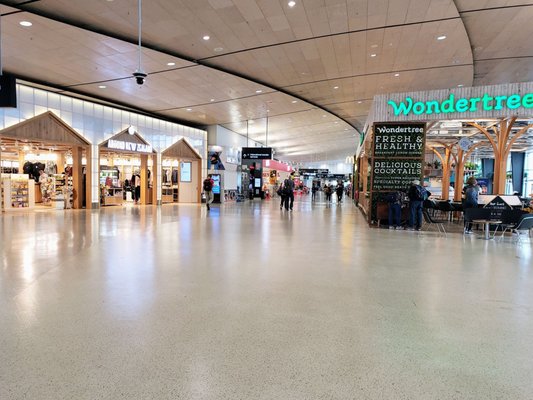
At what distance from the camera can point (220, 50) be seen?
913 centimetres

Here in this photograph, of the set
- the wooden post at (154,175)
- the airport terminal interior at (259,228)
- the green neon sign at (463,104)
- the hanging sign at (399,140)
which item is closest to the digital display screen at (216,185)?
the airport terminal interior at (259,228)

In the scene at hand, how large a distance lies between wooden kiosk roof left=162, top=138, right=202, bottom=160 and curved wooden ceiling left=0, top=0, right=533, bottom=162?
3273 mm

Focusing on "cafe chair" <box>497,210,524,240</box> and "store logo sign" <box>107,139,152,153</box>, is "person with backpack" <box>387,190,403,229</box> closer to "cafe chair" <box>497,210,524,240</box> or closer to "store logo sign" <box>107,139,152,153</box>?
"cafe chair" <box>497,210,524,240</box>

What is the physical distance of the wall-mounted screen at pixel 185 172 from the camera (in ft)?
63.2

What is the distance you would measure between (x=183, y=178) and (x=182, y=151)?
1640mm

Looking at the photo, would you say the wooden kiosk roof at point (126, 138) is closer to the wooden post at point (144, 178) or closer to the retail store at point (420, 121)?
the wooden post at point (144, 178)

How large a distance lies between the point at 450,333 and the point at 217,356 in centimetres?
184

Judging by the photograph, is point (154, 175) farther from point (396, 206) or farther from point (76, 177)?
point (396, 206)

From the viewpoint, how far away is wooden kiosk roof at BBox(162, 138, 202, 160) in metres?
17.6

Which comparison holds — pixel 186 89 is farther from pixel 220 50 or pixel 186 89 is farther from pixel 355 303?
pixel 355 303

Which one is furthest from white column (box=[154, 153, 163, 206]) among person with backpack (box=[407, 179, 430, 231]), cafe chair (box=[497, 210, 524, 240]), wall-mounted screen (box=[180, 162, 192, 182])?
cafe chair (box=[497, 210, 524, 240])

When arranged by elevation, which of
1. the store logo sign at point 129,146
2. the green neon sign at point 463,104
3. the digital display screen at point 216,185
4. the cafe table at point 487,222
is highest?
the green neon sign at point 463,104

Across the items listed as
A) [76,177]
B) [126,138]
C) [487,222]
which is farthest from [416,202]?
[76,177]

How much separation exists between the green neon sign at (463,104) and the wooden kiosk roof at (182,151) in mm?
11877
